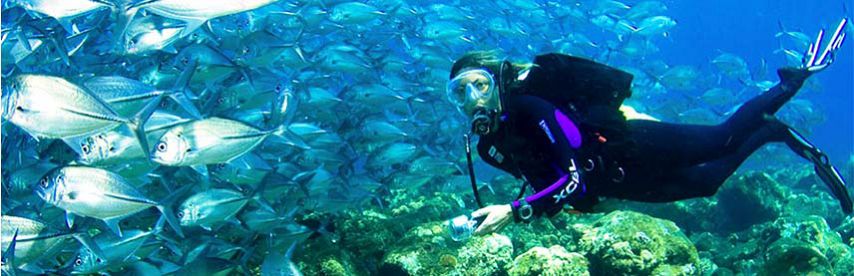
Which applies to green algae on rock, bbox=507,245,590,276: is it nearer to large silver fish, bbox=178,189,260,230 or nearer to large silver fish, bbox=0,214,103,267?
large silver fish, bbox=178,189,260,230

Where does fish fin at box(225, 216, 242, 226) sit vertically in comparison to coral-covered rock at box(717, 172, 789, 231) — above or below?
above

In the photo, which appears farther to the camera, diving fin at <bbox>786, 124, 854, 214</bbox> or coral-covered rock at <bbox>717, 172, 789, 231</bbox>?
coral-covered rock at <bbox>717, 172, 789, 231</bbox>

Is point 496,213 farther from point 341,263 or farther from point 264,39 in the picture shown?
point 264,39

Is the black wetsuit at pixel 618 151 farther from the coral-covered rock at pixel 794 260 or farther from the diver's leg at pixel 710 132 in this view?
the coral-covered rock at pixel 794 260

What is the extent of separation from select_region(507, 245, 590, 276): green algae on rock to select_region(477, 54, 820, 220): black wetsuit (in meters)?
0.68

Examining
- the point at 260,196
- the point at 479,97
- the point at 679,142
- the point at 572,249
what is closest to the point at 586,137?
the point at 479,97

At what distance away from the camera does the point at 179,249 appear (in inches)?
158

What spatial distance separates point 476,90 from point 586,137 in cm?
72

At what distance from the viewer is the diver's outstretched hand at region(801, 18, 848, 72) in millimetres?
4832

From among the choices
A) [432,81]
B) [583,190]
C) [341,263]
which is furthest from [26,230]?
[432,81]

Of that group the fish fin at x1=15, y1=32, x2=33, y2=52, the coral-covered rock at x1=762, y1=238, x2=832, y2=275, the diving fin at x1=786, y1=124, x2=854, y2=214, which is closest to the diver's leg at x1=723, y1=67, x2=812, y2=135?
the diving fin at x1=786, y1=124, x2=854, y2=214

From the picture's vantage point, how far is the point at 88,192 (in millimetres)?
3209

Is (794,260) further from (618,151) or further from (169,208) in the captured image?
(169,208)

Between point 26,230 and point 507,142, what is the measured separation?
101 inches
